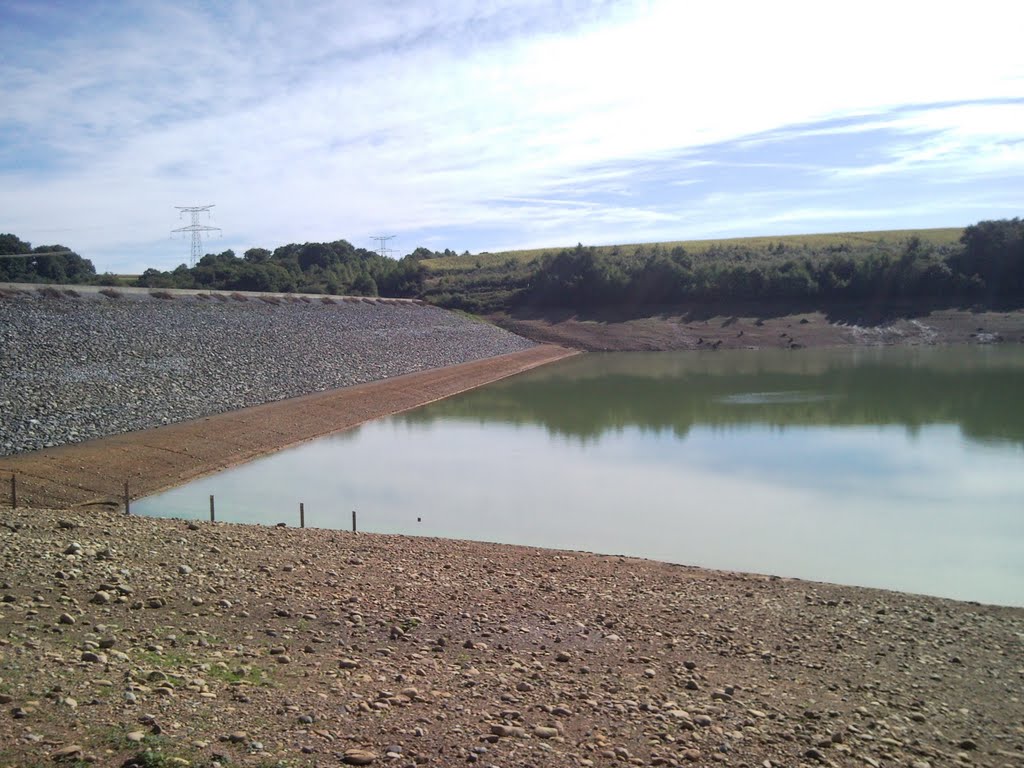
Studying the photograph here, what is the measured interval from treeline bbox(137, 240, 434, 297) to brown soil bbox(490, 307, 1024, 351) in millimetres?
14828

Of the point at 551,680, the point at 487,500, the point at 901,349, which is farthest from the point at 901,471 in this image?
the point at 901,349

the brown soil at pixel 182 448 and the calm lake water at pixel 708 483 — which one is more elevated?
the brown soil at pixel 182 448

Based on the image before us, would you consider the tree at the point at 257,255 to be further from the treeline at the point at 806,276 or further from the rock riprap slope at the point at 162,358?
the rock riprap slope at the point at 162,358

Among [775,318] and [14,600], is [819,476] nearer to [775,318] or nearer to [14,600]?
[14,600]

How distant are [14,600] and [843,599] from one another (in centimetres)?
782

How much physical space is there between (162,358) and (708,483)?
1768 cm

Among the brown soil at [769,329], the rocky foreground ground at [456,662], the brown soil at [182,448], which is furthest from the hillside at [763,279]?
the rocky foreground ground at [456,662]

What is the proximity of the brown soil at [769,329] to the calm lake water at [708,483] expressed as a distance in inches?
861

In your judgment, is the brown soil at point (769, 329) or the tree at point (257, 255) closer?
the brown soil at point (769, 329)

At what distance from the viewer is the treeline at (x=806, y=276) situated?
54.8 metres

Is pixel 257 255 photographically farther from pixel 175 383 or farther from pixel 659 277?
pixel 175 383

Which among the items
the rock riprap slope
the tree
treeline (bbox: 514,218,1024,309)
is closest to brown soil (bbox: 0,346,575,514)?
the rock riprap slope

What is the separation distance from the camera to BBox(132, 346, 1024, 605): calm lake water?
38.2ft

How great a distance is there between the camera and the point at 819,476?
52.8 ft
